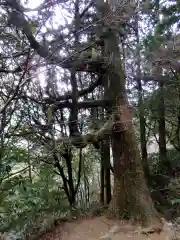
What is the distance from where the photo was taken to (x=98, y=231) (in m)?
4.86

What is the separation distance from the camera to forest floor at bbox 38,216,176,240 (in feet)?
15.0

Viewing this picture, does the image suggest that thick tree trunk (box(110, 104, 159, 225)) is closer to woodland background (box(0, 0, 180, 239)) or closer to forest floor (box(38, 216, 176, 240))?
woodland background (box(0, 0, 180, 239))

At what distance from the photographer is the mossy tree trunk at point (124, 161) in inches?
201

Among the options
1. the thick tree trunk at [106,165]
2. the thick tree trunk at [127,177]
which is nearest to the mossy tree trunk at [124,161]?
the thick tree trunk at [127,177]

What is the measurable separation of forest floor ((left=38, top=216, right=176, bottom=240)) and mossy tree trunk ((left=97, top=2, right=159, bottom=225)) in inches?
9.8

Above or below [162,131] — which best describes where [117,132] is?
below

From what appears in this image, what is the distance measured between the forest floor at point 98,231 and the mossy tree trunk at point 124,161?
25 cm

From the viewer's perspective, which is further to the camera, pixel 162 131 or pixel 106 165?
pixel 162 131

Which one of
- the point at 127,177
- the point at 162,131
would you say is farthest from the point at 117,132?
the point at 162,131

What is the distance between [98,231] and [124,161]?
4.35 ft

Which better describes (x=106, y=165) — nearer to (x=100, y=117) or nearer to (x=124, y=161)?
(x=100, y=117)

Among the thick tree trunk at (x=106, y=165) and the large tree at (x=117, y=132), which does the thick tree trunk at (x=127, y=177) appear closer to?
the large tree at (x=117, y=132)

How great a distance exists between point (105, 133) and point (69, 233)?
75.4 inches

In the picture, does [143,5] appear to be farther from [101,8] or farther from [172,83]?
[172,83]
